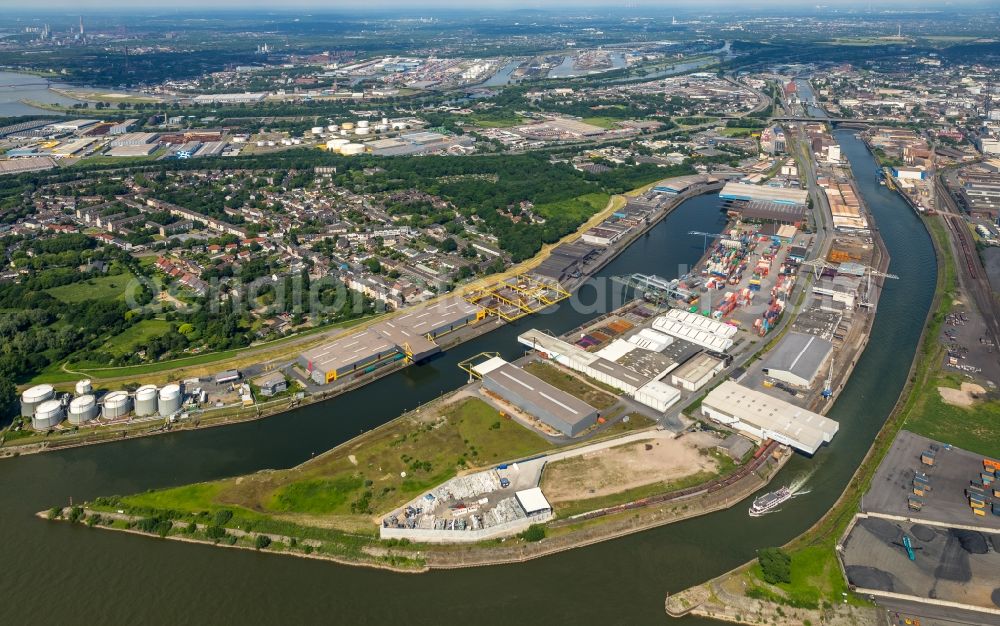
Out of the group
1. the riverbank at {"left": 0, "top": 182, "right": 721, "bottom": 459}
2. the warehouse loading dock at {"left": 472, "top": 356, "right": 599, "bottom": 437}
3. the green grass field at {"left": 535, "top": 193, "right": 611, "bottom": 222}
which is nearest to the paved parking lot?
the warehouse loading dock at {"left": 472, "top": 356, "right": 599, "bottom": 437}

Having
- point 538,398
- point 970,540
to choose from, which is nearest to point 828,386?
point 970,540

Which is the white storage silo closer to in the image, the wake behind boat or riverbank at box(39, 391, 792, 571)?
riverbank at box(39, 391, 792, 571)

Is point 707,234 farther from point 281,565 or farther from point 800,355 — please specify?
point 281,565

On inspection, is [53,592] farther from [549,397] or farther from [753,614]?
[753,614]

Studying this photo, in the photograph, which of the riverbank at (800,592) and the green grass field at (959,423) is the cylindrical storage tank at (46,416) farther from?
the green grass field at (959,423)

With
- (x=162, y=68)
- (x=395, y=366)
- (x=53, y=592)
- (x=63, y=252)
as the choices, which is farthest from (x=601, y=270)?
(x=162, y=68)

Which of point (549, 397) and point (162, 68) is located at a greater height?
point (162, 68)
